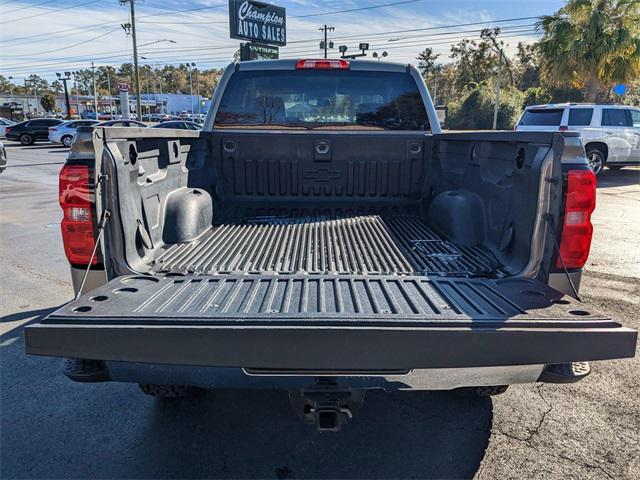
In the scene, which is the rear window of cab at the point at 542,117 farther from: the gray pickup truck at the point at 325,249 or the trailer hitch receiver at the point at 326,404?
the trailer hitch receiver at the point at 326,404

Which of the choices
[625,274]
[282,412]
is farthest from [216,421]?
[625,274]

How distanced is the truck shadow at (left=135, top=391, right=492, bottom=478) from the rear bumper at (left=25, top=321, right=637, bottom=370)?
1.01m

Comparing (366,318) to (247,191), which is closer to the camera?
(366,318)

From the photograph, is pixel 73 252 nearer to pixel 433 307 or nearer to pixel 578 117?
pixel 433 307

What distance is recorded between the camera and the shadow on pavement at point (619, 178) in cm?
1419

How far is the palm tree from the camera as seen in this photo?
20797 millimetres

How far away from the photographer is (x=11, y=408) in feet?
10.2

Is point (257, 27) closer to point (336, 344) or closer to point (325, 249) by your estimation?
point (325, 249)

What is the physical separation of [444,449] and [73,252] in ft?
7.33

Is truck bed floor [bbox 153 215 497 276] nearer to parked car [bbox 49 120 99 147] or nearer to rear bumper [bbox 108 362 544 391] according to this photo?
rear bumper [bbox 108 362 544 391]

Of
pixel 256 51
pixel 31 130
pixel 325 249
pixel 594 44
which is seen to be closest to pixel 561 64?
pixel 594 44

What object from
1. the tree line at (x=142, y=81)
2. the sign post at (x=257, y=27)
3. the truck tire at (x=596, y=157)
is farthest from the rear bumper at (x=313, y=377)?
the tree line at (x=142, y=81)

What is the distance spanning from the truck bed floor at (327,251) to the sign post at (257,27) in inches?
822

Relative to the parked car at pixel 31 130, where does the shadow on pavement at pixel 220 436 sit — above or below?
below
